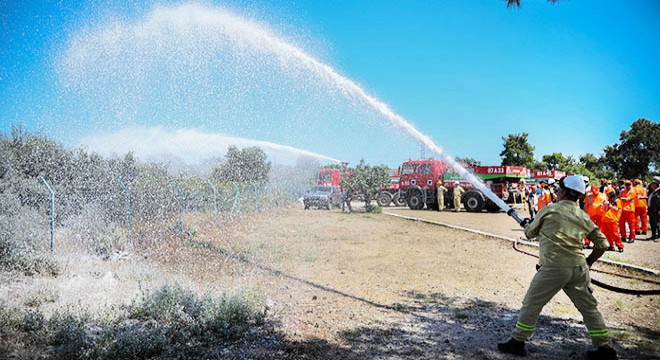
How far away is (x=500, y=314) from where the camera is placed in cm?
493

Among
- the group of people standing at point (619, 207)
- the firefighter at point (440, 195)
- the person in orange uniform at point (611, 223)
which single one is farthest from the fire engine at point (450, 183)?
the person in orange uniform at point (611, 223)

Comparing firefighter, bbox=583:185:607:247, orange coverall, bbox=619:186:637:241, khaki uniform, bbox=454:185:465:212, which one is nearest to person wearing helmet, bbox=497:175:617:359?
firefighter, bbox=583:185:607:247

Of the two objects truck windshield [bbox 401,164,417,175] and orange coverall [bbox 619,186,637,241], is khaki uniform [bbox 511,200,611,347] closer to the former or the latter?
orange coverall [bbox 619,186,637,241]

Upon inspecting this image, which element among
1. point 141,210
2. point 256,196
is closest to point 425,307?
point 141,210

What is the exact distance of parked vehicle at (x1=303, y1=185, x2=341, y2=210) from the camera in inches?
944

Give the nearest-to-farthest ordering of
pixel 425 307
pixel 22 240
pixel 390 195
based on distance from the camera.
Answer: pixel 425 307 → pixel 22 240 → pixel 390 195

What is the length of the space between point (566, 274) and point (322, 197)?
67.8 feet

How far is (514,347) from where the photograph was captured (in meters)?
3.66

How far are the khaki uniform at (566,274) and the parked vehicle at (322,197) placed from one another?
20477 mm

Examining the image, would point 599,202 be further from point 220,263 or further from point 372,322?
point 220,263

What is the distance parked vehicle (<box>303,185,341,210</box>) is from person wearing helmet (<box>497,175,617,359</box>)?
20.4m

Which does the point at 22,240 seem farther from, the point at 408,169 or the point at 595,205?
the point at 408,169

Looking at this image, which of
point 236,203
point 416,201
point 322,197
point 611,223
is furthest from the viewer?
point 322,197

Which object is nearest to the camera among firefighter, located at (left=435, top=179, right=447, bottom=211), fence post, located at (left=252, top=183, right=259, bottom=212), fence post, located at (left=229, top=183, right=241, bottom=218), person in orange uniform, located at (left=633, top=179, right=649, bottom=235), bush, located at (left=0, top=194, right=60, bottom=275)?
bush, located at (left=0, top=194, right=60, bottom=275)
